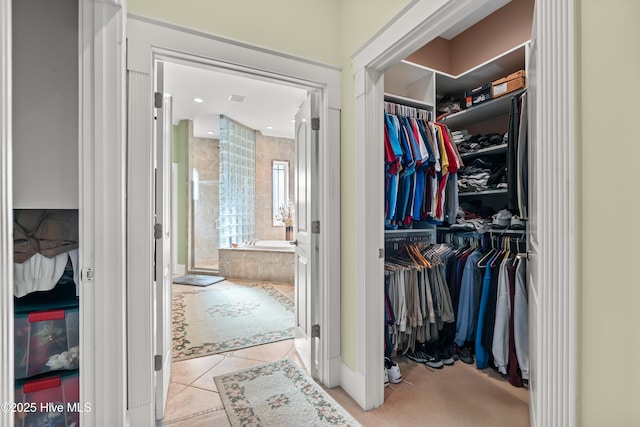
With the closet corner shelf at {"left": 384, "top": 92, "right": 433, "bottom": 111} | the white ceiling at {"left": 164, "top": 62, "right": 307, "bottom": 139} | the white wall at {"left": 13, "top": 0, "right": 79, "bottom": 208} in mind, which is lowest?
the white wall at {"left": 13, "top": 0, "right": 79, "bottom": 208}

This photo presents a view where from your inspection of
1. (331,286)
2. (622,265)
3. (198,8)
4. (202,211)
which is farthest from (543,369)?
(202,211)

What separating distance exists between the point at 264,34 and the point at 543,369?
2178 millimetres

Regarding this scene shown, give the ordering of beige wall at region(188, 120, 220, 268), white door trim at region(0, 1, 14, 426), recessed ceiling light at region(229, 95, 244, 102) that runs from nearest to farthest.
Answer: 1. white door trim at region(0, 1, 14, 426)
2. recessed ceiling light at region(229, 95, 244, 102)
3. beige wall at region(188, 120, 220, 268)

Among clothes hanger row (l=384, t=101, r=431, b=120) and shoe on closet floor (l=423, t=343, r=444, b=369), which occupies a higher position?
clothes hanger row (l=384, t=101, r=431, b=120)

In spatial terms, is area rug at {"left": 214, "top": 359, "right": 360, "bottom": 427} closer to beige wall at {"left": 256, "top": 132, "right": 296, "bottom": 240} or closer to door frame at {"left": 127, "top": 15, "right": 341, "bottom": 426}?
door frame at {"left": 127, "top": 15, "right": 341, "bottom": 426}

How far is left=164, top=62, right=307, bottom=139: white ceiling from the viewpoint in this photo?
153 inches

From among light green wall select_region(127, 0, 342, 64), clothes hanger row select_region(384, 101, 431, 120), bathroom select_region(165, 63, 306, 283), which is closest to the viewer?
light green wall select_region(127, 0, 342, 64)

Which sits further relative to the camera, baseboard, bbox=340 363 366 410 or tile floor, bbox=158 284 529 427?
baseboard, bbox=340 363 366 410

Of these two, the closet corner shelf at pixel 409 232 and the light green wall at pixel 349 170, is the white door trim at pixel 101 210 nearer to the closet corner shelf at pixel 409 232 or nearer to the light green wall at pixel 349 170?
the light green wall at pixel 349 170

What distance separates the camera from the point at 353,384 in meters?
1.95

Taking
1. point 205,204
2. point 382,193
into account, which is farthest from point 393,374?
point 205,204

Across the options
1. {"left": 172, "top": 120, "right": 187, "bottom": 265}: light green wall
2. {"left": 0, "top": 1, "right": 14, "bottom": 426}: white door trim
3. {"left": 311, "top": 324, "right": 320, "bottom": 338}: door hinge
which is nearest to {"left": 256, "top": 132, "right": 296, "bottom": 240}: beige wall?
{"left": 172, "top": 120, "right": 187, "bottom": 265}: light green wall

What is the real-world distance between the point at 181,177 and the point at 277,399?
5.04 meters

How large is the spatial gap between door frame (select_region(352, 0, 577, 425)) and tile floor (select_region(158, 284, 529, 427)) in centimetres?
15
